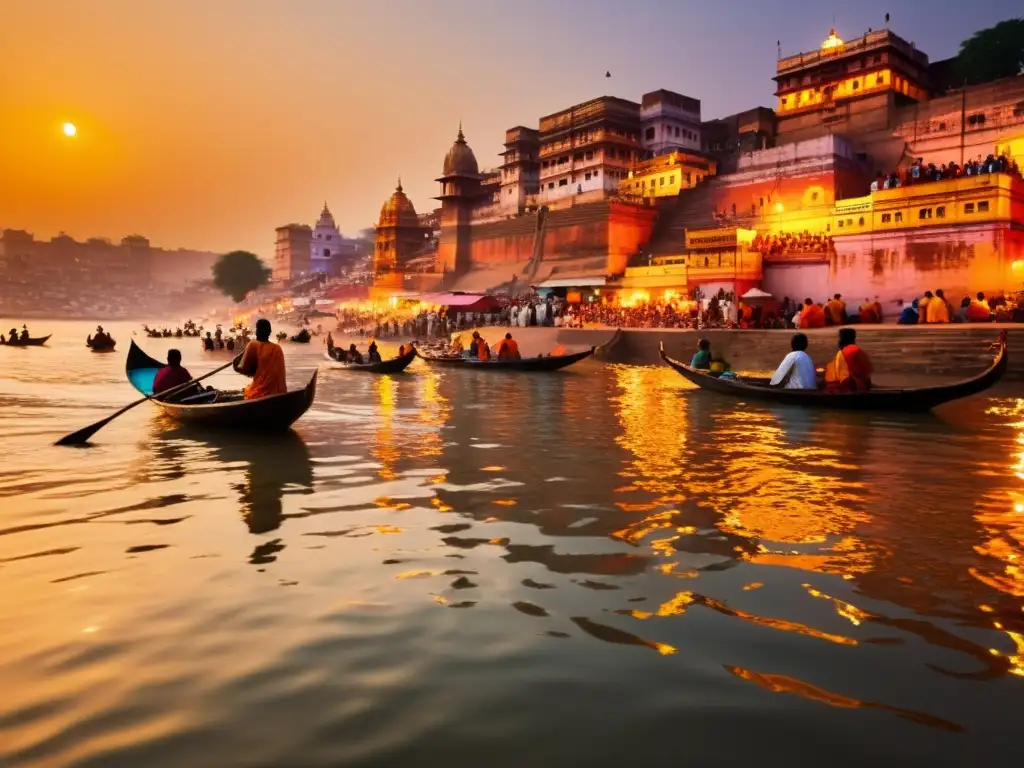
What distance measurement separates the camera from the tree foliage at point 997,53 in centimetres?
3519

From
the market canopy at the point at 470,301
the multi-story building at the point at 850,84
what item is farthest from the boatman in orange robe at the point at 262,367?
the multi-story building at the point at 850,84

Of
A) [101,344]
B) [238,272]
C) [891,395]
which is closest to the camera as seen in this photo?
[891,395]

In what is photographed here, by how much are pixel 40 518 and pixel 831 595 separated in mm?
6207

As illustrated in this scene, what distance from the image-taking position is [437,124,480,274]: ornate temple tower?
51.7 m

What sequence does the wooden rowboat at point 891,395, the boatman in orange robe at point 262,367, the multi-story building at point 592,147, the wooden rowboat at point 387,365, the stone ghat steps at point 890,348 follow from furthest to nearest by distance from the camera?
the multi-story building at point 592,147, the wooden rowboat at point 387,365, the stone ghat steps at point 890,348, the wooden rowboat at point 891,395, the boatman in orange robe at point 262,367

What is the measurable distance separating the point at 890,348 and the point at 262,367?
17.4 meters

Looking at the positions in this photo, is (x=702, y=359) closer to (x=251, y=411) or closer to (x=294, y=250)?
(x=251, y=411)

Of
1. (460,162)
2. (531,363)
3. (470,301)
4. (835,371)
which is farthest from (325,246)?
(835,371)

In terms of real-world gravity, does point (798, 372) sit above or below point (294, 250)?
below

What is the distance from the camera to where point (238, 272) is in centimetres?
8681

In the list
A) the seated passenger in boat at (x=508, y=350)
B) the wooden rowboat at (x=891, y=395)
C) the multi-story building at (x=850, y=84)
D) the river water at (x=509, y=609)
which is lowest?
the river water at (x=509, y=609)

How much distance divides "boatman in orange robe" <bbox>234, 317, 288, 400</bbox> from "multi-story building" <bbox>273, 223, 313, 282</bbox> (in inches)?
3547

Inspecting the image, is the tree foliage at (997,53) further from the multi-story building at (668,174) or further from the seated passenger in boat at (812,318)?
the seated passenger in boat at (812,318)

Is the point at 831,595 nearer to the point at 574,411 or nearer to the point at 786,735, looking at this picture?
the point at 786,735
